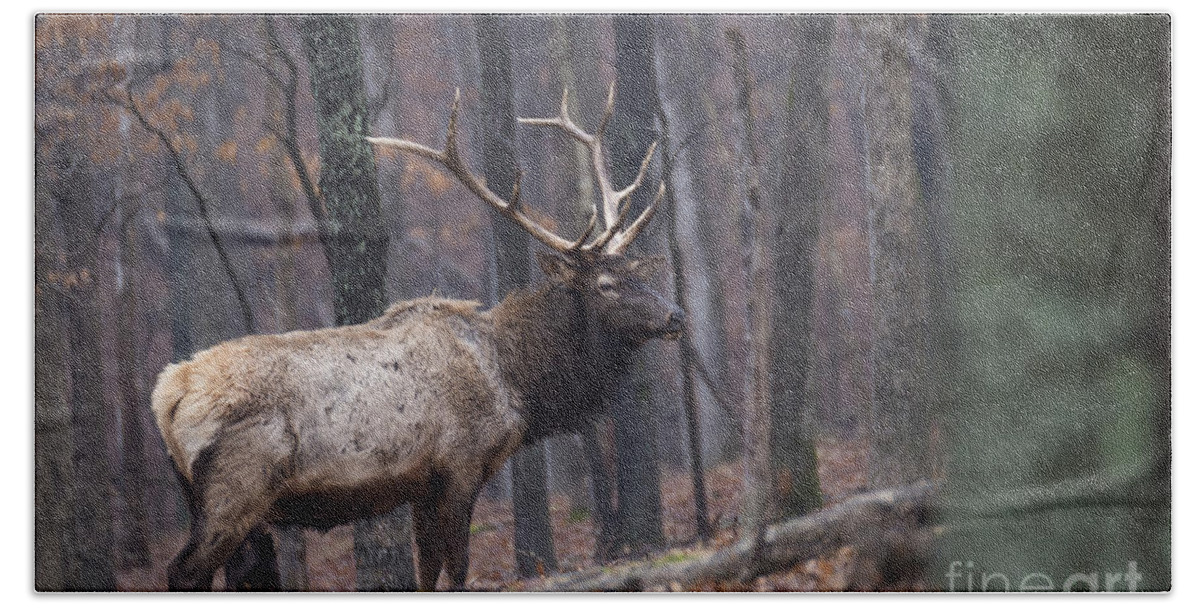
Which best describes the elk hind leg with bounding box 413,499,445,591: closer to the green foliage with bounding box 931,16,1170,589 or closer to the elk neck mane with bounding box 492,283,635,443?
the elk neck mane with bounding box 492,283,635,443

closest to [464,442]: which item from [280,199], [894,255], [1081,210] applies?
[280,199]

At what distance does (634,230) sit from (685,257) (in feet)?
0.72

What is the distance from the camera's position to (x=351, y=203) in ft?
Result: 15.0

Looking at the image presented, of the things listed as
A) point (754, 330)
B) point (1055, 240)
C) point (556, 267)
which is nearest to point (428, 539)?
point (556, 267)

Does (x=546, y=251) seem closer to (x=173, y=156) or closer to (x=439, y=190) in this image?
(x=439, y=190)

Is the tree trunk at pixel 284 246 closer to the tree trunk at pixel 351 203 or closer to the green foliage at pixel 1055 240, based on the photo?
the tree trunk at pixel 351 203

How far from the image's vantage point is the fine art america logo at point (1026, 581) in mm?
4684

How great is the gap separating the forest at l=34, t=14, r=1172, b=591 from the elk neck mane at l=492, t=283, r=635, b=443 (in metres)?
0.07

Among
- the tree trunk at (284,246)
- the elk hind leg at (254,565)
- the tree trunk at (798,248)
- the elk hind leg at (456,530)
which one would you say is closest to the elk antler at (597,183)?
the tree trunk at (284,246)

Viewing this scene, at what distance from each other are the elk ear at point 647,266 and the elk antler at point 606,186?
78 mm

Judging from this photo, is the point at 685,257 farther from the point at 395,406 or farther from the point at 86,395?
the point at 86,395

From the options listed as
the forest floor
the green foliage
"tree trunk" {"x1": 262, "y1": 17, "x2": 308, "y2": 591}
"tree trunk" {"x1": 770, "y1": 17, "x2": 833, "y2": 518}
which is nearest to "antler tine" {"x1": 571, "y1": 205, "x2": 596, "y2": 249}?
"tree trunk" {"x1": 770, "y1": 17, "x2": 833, "y2": 518}

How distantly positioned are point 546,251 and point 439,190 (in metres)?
0.47

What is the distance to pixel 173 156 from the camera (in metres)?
4.58
